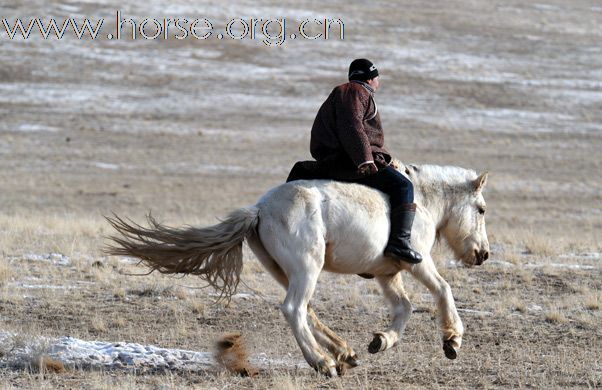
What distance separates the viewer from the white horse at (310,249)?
23.6ft

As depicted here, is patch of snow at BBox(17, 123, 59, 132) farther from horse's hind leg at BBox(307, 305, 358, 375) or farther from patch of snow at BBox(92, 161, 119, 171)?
horse's hind leg at BBox(307, 305, 358, 375)

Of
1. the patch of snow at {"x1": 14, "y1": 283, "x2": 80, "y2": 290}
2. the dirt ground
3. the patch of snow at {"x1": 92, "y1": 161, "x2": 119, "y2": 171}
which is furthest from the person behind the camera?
the patch of snow at {"x1": 92, "y1": 161, "x2": 119, "y2": 171}

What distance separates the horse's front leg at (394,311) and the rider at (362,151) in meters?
0.45

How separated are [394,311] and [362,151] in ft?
4.22

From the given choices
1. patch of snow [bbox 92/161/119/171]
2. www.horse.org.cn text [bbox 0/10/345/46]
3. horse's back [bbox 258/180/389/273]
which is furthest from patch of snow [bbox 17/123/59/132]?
horse's back [bbox 258/180/389/273]

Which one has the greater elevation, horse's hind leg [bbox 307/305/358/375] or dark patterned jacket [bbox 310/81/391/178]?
dark patterned jacket [bbox 310/81/391/178]

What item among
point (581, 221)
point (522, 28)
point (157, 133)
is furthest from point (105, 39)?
point (581, 221)

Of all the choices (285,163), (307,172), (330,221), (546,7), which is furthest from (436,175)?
(546,7)

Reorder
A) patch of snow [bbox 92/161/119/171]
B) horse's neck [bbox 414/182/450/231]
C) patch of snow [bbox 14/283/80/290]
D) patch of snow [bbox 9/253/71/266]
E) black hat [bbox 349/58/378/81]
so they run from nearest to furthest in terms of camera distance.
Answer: black hat [bbox 349/58/378/81] < horse's neck [bbox 414/182/450/231] < patch of snow [bbox 14/283/80/290] < patch of snow [bbox 9/253/71/266] < patch of snow [bbox 92/161/119/171]

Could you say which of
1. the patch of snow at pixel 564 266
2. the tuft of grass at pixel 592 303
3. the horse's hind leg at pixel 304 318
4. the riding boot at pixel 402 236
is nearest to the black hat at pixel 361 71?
the riding boot at pixel 402 236

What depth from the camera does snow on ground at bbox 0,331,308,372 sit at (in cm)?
732

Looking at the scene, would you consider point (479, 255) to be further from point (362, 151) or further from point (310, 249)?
point (310, 249)

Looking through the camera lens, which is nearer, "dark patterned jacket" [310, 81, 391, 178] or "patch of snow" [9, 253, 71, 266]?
"dark patterned jacket" [310, 81, 391, 178]

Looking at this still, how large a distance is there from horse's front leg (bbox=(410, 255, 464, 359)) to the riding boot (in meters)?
0.14
